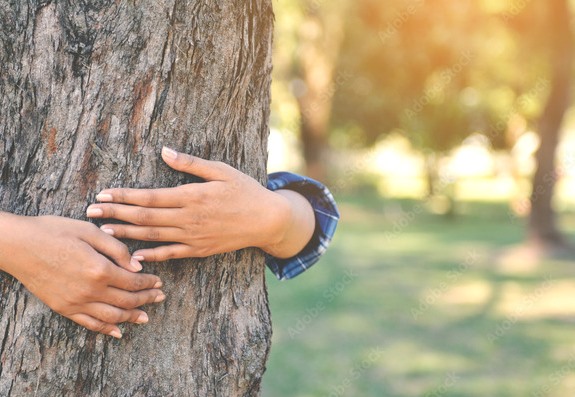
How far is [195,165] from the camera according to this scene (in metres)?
1.77

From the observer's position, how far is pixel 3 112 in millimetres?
1757

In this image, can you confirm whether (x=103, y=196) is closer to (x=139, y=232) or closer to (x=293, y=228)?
(x=139, y=232)

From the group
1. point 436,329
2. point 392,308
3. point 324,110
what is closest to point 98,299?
point 436,329

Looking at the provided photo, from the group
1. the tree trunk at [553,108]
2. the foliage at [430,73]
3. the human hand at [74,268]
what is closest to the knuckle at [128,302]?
the human hand at [74,268]

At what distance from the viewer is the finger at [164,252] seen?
68.5 inches

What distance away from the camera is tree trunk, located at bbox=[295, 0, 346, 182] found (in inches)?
845

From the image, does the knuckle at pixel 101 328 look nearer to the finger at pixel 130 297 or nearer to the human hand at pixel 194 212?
the finger at pixel 130 297

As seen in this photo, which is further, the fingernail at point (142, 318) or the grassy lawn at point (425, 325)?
the grassy lawn at point (425, 325)

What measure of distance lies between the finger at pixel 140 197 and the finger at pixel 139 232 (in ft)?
0.17

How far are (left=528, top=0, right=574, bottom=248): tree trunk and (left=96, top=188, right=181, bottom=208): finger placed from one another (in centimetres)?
1038

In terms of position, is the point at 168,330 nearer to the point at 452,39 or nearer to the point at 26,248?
the point at 26,248

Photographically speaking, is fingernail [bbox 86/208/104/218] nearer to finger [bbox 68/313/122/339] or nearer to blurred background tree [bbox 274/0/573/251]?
finger [bbox 68/313/122/339]

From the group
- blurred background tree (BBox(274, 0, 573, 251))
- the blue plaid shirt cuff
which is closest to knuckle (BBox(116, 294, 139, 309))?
the blue plaid shirt cuff

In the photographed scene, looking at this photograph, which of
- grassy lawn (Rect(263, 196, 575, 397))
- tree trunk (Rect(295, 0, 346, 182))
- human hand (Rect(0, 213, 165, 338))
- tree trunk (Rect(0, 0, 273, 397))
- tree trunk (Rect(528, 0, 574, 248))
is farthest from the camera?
tree trunk (Rect(295, 0, 346, 182))
